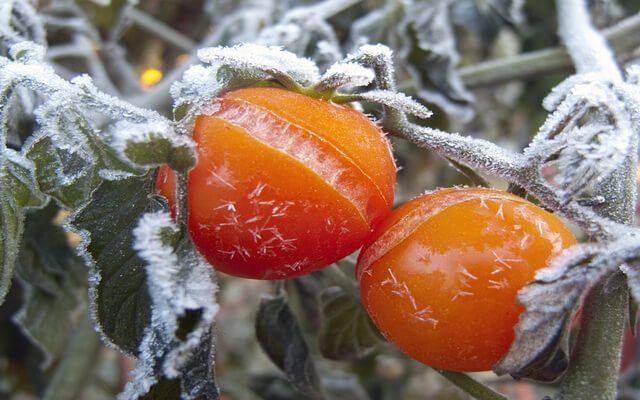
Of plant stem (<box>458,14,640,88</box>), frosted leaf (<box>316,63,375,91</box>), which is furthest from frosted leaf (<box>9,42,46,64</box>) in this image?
plant stem (<box>458,14,640,88</box>)

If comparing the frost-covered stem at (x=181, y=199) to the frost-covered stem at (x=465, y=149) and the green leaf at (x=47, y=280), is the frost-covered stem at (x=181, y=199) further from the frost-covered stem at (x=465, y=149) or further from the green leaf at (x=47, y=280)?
the green leaf at (x=47, y=280)

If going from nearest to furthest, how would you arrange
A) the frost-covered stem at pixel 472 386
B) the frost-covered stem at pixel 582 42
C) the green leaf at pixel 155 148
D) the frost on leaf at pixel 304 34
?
the green leaf at pixel 155 148
the frost-covered stem at pixel 472 386
the frost-covered stem at pixel 582 42
the frost on leaf at pixel 304 34

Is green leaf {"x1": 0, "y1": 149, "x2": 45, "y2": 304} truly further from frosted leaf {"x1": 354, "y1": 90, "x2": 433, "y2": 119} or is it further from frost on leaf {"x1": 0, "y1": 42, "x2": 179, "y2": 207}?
frosted leaf {"x1": 354, "y1": 90, "x2": 433, "y2": 119}

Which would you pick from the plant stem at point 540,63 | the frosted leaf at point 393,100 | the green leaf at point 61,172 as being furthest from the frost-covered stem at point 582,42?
the green leaf at point 61,172

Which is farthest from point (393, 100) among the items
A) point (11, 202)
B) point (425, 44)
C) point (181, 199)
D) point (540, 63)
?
point (540, 63)

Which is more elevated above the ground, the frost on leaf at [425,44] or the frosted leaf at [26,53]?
the frost on leaf at [425,44]

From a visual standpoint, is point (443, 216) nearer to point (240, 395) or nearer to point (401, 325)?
point (401, 325)

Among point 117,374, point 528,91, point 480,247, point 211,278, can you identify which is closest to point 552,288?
point 480,247

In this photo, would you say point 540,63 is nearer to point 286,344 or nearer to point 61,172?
point 286,344
